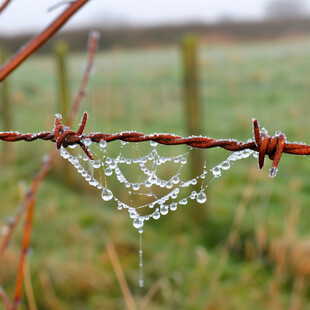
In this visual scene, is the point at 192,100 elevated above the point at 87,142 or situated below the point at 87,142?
above

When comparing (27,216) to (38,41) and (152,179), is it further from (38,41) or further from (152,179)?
(38,41)

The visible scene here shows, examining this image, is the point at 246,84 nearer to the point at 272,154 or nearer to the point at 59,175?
the point at 59,175

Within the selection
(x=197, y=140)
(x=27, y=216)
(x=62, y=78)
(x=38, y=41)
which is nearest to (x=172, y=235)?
(x=27, y=216)

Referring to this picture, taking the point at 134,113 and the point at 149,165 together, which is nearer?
the point at 149,165

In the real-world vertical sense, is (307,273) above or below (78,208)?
below

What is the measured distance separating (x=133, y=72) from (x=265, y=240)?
15.7m

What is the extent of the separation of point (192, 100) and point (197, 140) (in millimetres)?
4086

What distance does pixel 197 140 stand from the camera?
1.01 metres

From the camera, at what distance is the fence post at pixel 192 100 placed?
503cm

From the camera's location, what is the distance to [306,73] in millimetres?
14922

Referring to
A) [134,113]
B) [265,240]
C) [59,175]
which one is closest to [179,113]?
[134,113]

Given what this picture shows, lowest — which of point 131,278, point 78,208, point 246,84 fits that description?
point 131,278

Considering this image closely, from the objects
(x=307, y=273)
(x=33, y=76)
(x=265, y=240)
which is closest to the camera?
(x=307, y=273)

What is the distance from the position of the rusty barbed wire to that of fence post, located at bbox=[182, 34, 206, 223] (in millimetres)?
3979
